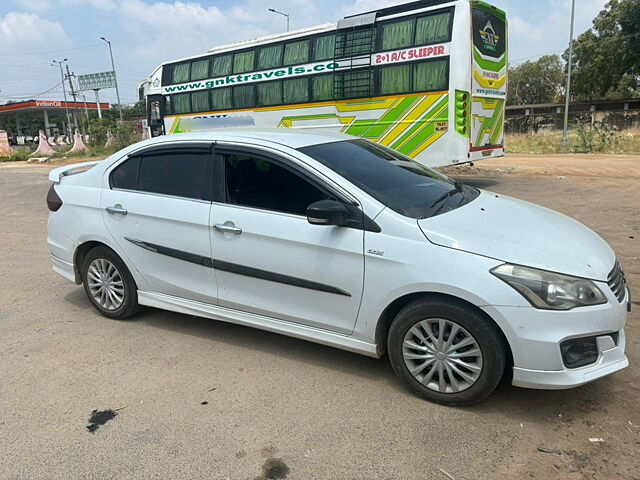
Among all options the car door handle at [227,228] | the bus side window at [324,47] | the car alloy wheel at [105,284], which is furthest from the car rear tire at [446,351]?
the bus side window at [324,47]

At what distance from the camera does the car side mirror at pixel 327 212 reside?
10.4 ft

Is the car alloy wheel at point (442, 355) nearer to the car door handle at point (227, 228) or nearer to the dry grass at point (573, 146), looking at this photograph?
the car door handle at point (227, 228)

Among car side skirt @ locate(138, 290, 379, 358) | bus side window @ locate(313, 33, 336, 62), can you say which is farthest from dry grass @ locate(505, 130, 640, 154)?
car side skirt @ locate(138, 290, 379, 358)

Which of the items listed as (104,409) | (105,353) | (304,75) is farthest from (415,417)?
(304,75)

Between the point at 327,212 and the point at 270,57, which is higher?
the point at 270,57

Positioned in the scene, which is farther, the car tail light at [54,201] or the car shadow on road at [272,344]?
→ the car tail light at [54,201]

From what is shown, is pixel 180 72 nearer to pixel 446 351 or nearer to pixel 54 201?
pixel 54 201

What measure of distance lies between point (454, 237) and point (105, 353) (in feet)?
8.96

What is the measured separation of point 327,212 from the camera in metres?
3.18

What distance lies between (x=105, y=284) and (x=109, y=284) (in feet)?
0.14

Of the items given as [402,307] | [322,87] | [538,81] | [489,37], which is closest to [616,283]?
[402,307]

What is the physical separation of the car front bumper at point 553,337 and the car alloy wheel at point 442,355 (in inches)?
8.9

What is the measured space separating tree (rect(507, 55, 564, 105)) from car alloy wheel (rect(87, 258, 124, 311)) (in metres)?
70.1

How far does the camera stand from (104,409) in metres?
3.16
